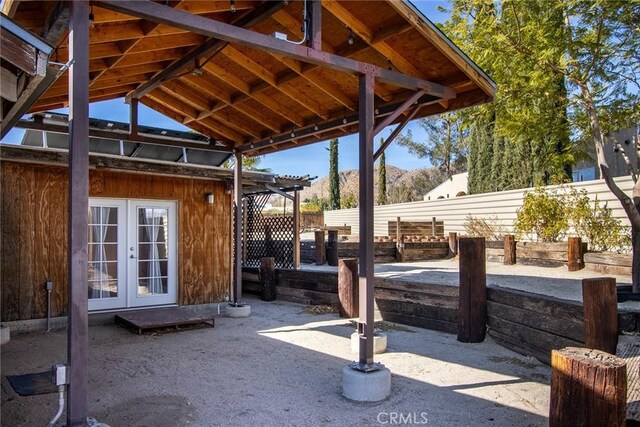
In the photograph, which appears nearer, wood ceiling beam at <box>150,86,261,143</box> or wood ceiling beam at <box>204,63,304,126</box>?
wood ceiling beam at <box>204,63,304,126</box>

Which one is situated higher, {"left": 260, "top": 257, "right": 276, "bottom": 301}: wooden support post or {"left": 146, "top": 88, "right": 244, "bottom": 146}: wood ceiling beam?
{"left": 146, "top": 88, "right": 244, "bottom": 146}: wood ceiling beam

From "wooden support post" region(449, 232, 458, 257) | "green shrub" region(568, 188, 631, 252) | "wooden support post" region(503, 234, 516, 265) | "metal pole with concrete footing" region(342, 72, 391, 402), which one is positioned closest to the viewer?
"metal pole with concrete footing" region(342, 72, 391, 402)

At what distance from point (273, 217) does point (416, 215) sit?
29.9ft

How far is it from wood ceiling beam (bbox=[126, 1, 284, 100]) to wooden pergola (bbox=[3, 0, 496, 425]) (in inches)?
0.6

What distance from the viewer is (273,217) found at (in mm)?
10617

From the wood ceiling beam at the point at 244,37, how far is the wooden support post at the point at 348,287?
310cm

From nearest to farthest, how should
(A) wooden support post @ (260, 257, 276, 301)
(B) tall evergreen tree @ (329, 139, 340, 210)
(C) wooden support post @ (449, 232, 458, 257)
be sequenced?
(A) wooden support post @ (260, 257, 276, 301), (C) wooden support post @ (449, 232, 458, 257), (B) tall evergreen tree @ (329, 139, 340, 210)

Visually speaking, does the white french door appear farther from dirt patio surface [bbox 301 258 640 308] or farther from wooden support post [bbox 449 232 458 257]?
wooden support post [bbox 449 232 458 257]

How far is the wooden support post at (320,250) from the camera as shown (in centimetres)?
1209

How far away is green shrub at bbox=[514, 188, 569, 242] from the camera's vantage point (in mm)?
10430

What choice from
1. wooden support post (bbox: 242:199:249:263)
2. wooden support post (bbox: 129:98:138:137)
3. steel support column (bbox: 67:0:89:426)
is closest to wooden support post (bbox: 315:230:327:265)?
wooden support post (bbox: 242:199:249:263)

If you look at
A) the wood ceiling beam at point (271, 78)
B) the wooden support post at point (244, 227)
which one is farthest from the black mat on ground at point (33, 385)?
the wooden support post at point (244, 227)

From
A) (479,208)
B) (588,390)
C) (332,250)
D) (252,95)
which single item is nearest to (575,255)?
(479,208)

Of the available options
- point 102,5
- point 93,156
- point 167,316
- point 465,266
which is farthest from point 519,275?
point 102,5
